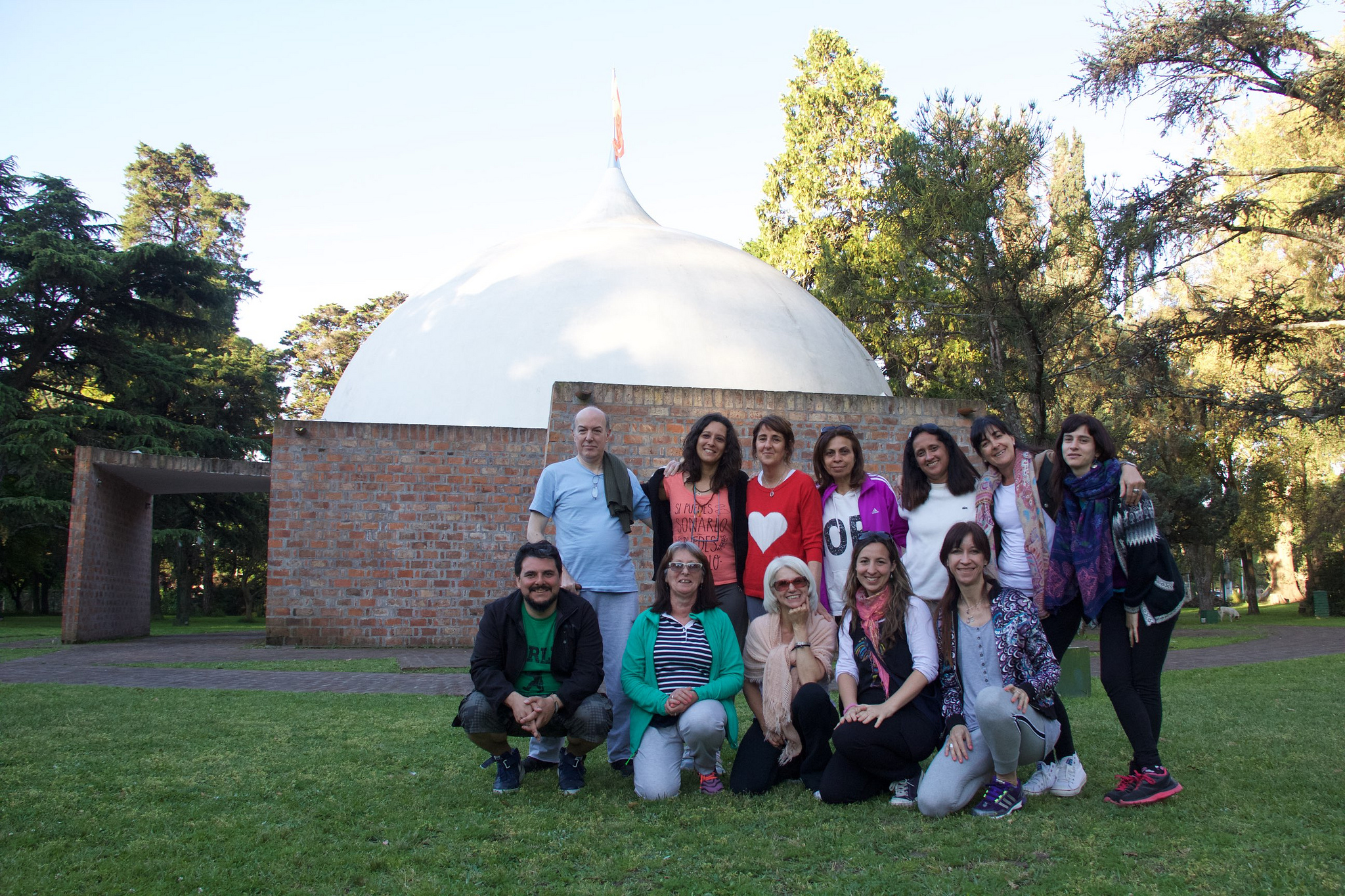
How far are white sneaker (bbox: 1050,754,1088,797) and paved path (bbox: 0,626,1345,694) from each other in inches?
177

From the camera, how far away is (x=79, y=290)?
73.8ft

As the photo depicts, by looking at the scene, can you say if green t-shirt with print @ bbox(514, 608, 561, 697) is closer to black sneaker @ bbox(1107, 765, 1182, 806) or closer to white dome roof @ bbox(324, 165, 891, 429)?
black sneaker @ bbox(1107, 765, 1182, 806)

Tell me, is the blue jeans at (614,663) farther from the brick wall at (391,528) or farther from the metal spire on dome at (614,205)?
the metal spire on dome at (614,205)

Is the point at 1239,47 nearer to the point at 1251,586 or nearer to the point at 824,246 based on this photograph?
the point at 824,246

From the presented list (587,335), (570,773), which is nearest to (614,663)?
(570,773)

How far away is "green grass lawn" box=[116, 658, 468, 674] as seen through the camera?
8484mm

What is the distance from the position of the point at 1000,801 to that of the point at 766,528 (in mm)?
1512

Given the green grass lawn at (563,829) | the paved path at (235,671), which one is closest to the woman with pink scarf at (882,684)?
the green grass lawn at (563,829)

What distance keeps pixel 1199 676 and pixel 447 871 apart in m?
7.19

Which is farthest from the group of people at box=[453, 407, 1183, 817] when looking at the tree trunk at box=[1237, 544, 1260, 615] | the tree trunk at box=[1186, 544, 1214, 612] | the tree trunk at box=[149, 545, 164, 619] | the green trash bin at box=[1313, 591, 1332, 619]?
the tree trunk at box=[1237, 544, 1260, 615]

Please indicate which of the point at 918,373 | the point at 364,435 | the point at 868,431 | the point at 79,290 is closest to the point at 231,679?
the point at 364,435

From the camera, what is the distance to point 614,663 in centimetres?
434

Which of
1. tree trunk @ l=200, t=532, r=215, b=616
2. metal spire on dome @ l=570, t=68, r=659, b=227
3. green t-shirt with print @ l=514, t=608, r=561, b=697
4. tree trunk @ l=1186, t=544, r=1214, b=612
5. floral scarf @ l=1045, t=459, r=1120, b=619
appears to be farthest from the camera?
tree trunk @ l=200, t=532, r=215, b=616

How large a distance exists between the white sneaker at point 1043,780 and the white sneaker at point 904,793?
0.47m
